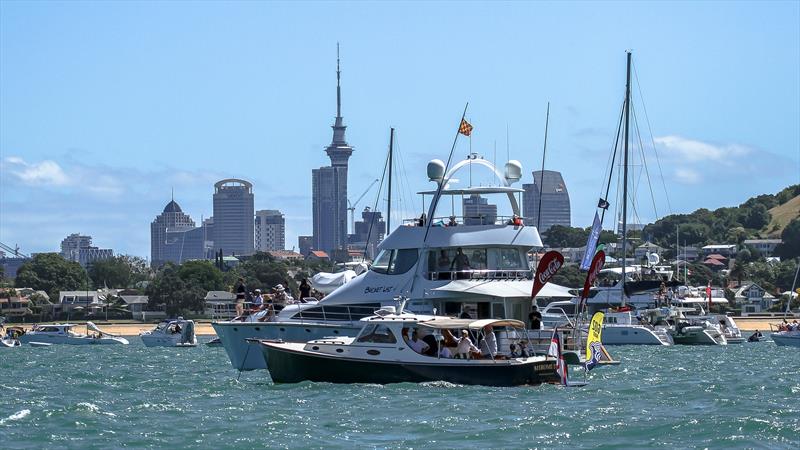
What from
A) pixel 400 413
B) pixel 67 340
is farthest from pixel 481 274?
pixel 67 340

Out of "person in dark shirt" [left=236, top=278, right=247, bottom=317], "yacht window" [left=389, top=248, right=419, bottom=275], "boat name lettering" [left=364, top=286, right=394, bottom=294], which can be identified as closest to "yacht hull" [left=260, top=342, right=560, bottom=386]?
"boat name lettering" [left=364, top=286, right=394, bottom=294]

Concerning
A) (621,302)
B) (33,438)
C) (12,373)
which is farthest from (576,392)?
(621,302)

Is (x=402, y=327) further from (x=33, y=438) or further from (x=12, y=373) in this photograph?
(x=12, y=373)

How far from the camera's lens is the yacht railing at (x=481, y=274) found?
57156 mm

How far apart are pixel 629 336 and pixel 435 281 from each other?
3393 centimetres

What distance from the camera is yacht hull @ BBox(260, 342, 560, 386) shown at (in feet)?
151

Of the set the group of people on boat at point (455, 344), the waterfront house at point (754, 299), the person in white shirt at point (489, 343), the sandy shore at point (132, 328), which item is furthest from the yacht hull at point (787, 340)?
the waterfront house at point (754, 299)

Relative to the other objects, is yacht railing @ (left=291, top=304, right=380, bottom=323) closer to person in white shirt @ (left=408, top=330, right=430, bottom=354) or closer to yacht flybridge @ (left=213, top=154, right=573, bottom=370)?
yacht flybridge @ (left=213, top=154, right=573, bottom=370)

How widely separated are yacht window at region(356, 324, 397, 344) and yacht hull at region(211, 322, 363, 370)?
883 cm

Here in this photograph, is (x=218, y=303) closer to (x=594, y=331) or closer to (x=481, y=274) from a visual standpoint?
(x=481, y=274)

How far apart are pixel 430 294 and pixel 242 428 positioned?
2040 centimetres

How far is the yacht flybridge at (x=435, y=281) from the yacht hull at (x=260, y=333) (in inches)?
1.3

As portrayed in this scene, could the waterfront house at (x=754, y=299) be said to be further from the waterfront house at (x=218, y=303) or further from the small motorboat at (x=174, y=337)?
the small motorboat at (x=174, y=337)

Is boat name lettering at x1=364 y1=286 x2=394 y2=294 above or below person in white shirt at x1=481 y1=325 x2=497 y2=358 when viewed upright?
above
